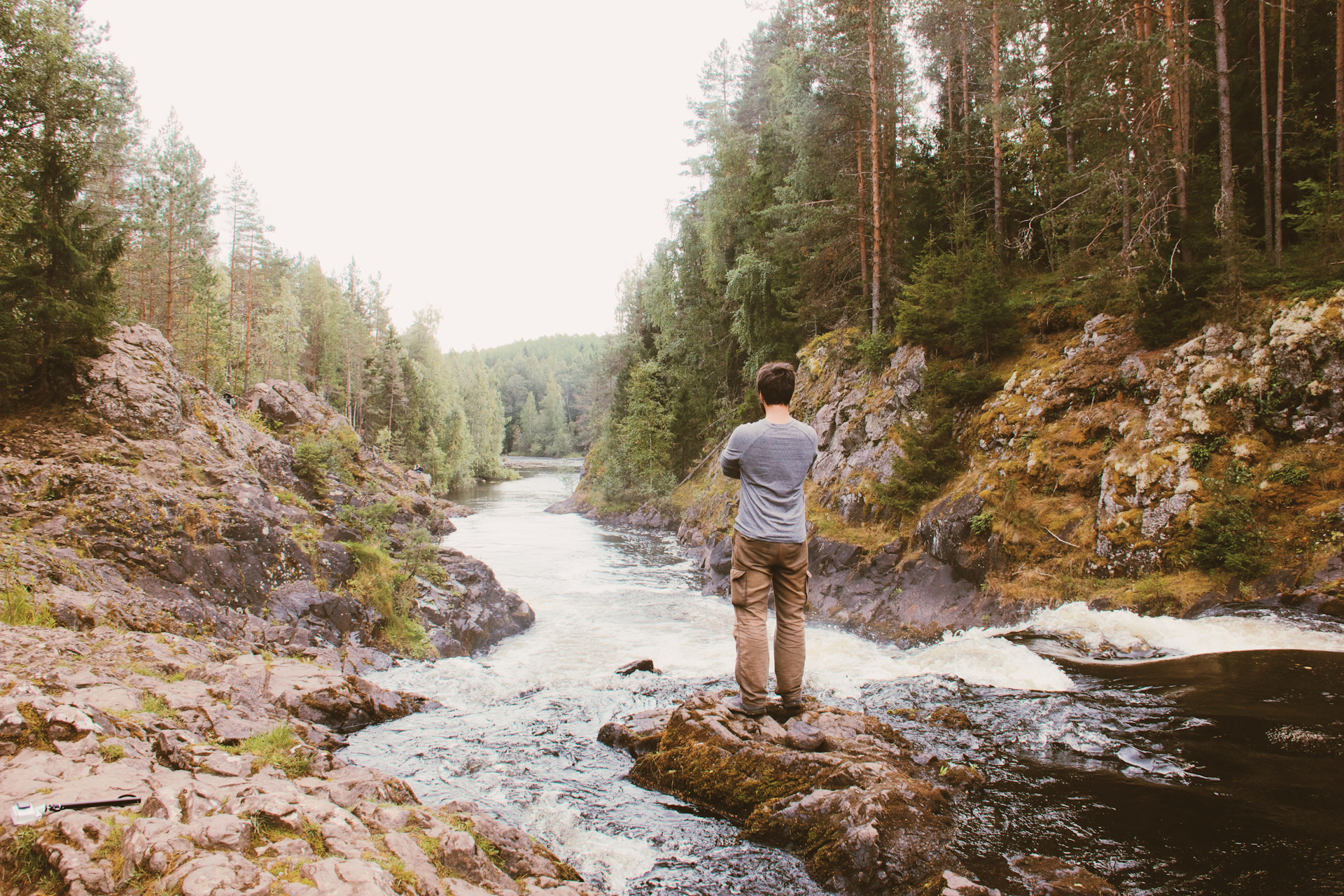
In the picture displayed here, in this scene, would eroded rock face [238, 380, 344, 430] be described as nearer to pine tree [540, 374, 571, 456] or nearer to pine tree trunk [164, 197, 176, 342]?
pine tree trunk [164, 197, 176, 342]

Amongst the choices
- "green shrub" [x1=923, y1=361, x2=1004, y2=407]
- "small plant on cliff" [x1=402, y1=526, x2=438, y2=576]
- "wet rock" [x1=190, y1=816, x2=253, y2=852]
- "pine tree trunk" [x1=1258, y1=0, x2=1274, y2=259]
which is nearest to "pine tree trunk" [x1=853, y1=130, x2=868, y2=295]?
"green shrub" [x1=923, y1=361, x2=1004, y2=407]

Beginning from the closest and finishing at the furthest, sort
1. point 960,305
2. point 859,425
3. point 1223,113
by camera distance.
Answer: point 1223,113, point 960,305, point 859,425

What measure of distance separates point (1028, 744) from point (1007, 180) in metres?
19.5

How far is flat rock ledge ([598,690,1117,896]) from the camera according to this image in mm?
3734

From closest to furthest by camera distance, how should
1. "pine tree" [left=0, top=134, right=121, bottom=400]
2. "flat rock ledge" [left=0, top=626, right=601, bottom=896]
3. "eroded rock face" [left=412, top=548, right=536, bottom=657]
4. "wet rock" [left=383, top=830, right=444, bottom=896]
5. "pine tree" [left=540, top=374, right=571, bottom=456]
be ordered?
1. "flat rock ledge" [left=0, top=626, right=601, bottom=896]
2. "wet rock" [left=383, top=830, right=444, bottom=896]
3. "pine tree" [left=0, top=134, right=121, bottom=400]
4. "eroded rock face" [left=412, top=548, right=536, bottom=657]
5. "pine tree" [left=540, top=374, right=571, bottom=456]

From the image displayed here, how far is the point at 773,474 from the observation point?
503 centimetres

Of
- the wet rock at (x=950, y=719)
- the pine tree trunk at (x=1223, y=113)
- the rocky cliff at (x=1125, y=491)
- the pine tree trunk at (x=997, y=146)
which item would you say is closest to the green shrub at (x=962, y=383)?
the rocky cliff at (x=1125, y=491)

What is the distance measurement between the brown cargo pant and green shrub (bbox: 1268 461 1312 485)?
8.21 m

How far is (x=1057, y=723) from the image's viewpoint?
5.96 meters

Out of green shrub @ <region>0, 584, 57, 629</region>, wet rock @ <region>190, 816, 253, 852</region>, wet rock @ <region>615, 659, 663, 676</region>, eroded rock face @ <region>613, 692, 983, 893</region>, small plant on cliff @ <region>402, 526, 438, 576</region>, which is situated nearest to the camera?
wet rock @ <region>190, 816, 253, 852</region>

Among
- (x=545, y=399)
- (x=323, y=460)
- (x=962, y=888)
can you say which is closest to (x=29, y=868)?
(x=962, y=888)

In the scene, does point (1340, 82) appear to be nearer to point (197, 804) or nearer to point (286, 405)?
point (197, 804)

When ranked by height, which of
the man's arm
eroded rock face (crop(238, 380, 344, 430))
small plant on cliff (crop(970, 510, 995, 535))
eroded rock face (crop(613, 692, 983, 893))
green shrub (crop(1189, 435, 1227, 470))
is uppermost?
eroded rock face (crop(238, 380, 344, 430))

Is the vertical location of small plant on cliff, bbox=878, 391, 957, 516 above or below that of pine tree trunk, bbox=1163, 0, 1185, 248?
below
